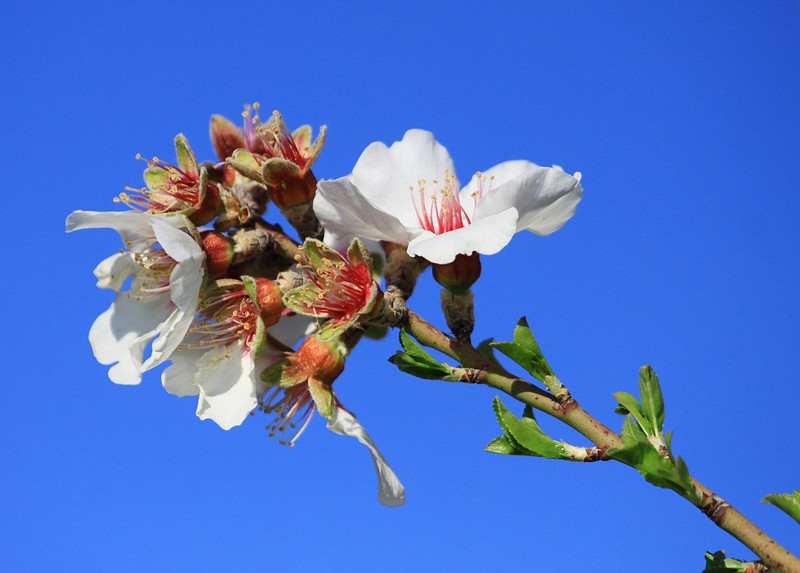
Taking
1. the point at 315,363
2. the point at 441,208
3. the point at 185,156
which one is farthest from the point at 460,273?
the point at 185,156

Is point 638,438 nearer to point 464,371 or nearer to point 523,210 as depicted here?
point 464,371

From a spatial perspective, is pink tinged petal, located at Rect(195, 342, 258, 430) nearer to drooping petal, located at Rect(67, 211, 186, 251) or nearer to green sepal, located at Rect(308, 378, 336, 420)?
green sepal, located at Rect(308, 378, 336, 420)

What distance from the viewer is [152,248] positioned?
6.05 feet

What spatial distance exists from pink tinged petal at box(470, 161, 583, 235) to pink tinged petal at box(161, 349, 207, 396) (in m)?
0.72

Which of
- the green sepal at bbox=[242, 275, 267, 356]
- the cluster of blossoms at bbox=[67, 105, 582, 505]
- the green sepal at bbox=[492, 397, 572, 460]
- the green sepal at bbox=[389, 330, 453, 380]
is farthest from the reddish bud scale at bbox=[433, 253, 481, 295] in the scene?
the green sepal at bbox=[242, 275, 267, 356]

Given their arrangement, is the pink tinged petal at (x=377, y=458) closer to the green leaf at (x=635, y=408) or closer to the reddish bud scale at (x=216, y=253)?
the reddish bud scale at (x=216, y=253)

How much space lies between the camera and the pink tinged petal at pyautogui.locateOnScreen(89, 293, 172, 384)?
184 centimetres

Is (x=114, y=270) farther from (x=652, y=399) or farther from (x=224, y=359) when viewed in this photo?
(x=652, y=399)

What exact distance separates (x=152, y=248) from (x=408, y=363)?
26.9 inches

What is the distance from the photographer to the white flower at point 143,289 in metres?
1.62

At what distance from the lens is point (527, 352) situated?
159cm

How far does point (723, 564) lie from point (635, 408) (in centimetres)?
36

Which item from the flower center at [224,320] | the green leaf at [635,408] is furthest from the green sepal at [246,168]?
the green leaf at [635,408]

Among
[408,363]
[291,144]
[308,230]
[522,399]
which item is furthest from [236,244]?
[522,399]
